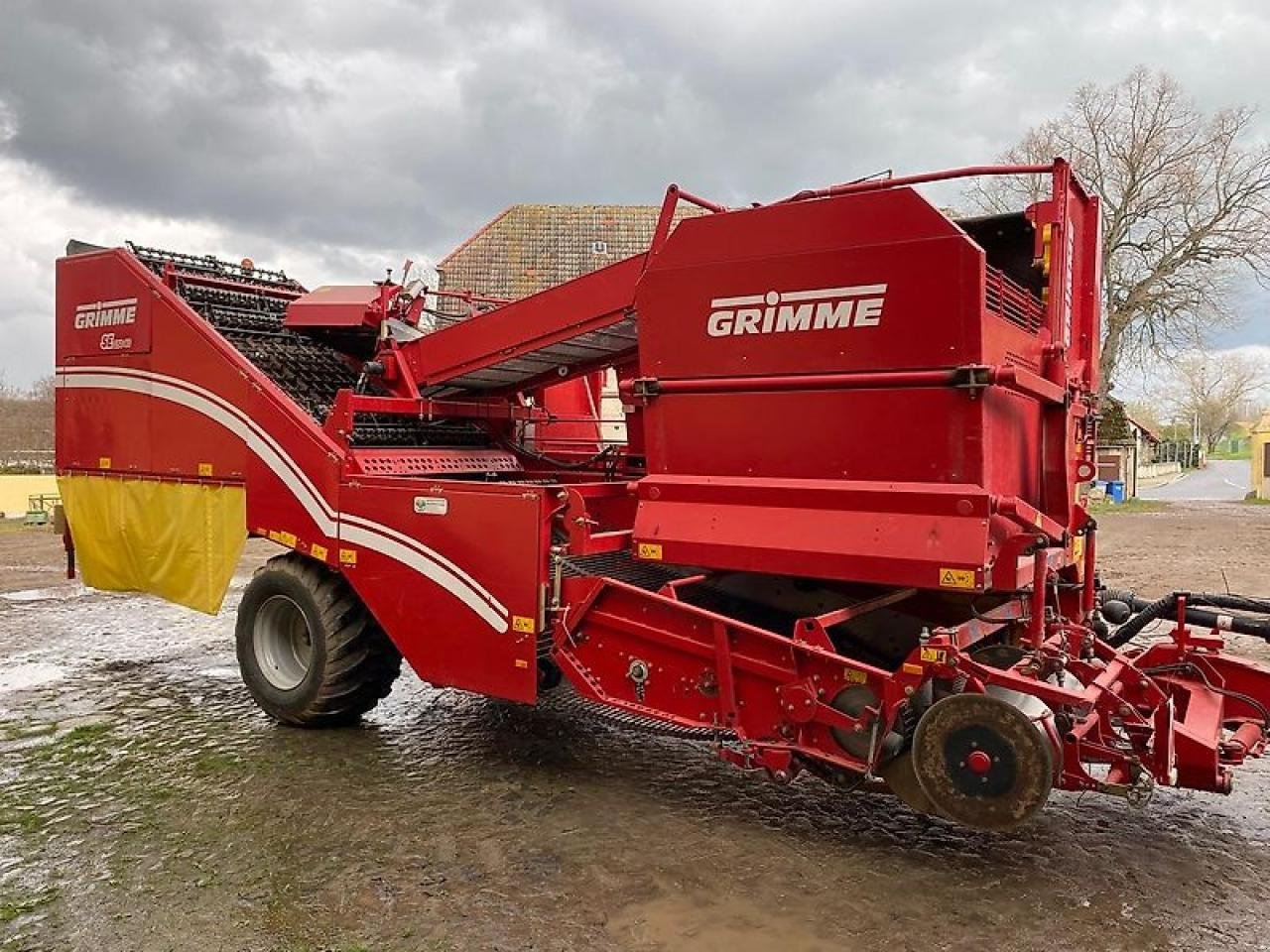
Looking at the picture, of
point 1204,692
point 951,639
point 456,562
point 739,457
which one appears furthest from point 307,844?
point 1204,692

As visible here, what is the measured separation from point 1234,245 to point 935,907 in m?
28.6

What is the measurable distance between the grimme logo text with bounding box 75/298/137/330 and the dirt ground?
93.1 inches

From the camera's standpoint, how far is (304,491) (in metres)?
5.18

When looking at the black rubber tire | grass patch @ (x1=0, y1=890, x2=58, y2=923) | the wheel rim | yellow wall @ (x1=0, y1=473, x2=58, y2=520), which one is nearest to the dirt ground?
grass patch @ (x1=0, y1=890, x2=58, y2=923)

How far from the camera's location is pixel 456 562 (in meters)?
4.59

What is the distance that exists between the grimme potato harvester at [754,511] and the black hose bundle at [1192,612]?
0.8 inches

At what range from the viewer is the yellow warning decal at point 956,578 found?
3.52 m

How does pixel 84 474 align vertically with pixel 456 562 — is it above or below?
above

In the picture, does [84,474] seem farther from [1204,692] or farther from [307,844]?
[1204,692]

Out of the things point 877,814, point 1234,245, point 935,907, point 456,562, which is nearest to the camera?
point 935,907

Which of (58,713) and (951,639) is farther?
(58,713)

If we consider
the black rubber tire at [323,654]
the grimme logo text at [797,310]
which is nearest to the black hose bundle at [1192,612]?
the grimme logo text at [797,310]

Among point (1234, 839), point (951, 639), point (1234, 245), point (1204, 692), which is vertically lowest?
point (1234, 839)

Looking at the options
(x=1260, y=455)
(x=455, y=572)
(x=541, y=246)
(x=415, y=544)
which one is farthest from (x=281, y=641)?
(x=1260, y=455)
